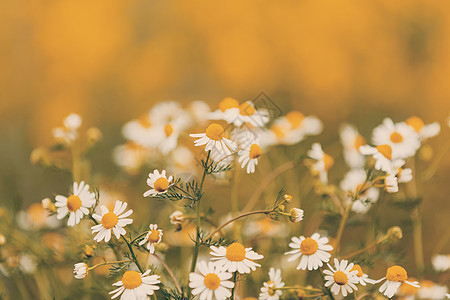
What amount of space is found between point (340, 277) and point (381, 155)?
0.48 feet

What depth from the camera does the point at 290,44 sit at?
1565 mm

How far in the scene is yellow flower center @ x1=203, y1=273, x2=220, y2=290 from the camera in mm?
328

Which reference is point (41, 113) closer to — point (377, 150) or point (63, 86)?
point (63, 86)

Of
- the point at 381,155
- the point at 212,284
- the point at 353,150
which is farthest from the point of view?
the point at 353,150

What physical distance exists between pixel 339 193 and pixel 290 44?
1.10m

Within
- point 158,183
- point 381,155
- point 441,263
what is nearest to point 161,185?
point 158,183

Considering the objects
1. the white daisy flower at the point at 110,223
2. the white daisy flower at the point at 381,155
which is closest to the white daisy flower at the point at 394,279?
the white daisy flower at the point at 381,155

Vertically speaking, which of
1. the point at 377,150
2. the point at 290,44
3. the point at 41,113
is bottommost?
the point at 41,113

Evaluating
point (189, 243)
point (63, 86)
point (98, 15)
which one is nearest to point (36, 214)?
point (189, 243)

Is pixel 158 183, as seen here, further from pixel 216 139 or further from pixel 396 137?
pixel 396 137

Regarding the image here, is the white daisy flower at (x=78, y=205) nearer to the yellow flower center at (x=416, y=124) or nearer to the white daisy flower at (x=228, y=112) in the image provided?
the white daisy flower at (x=228, y=112)

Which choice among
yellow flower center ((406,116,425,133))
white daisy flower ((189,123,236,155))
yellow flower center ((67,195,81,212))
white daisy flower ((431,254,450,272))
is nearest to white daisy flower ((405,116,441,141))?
yellow flower center ((406,116,425,133))

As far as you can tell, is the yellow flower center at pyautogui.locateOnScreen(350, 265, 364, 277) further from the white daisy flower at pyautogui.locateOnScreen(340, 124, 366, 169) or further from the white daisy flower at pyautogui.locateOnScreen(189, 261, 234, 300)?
the white daisy flower at pyautogui.locateOnScreen(340, 124, 366, 169)

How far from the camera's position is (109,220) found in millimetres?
352
